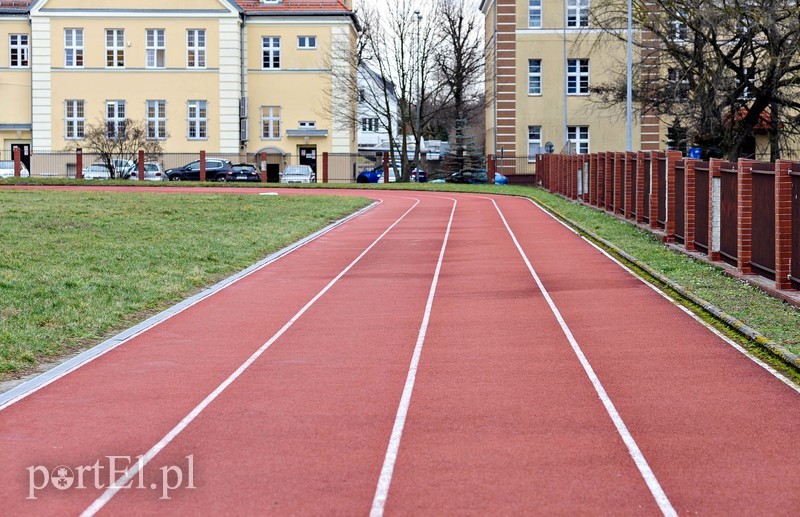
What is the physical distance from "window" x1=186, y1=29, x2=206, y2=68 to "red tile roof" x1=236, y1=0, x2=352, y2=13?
11.8 feet

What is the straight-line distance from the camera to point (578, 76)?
65625 millimetres

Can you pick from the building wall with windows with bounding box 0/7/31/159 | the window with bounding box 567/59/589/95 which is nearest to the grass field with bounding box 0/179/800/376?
the window with bounding box 567/59/589/95

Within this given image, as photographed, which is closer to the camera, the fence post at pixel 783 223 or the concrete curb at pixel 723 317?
the concrete curb at pixel 723 317

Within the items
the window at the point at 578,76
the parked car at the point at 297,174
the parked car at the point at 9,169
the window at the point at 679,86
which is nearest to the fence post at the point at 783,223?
the window at the point at 679,86

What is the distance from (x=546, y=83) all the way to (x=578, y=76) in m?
1.80

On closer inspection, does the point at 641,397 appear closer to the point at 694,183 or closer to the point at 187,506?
the point at 187,506

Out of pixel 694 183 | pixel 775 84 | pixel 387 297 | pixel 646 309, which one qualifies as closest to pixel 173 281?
pixel 387 297

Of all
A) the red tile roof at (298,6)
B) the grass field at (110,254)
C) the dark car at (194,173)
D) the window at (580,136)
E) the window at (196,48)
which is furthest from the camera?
the red tile roof at (298,6)

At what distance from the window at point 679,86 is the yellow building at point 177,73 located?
28.6 metres

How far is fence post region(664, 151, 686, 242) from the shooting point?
23.3m

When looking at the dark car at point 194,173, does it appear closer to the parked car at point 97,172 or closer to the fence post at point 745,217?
the parked car at point 97,172

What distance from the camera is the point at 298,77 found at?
225 feet

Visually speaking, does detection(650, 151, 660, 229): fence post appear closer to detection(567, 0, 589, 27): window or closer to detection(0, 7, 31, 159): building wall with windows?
detection(567, 0, 589, 27): window

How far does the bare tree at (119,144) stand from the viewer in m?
60.5
